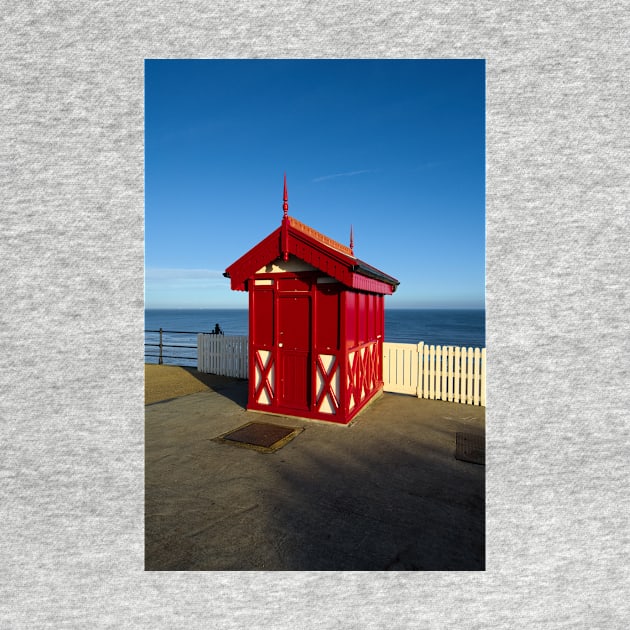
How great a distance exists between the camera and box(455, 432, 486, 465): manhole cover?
4562 mm

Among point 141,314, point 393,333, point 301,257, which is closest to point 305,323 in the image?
point 301,257

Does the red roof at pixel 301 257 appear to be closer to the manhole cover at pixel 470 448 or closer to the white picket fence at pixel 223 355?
the manhole cover at pixel 470 448

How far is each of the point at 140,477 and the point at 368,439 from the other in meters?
3.73

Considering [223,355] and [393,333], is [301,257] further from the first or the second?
[393,333]

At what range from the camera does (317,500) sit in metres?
3.54

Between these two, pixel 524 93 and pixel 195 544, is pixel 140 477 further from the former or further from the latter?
pixel 524 93

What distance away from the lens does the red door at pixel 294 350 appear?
6188 millimetres

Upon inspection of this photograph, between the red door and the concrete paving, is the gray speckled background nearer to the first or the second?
the concrete paving

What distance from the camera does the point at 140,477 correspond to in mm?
2193

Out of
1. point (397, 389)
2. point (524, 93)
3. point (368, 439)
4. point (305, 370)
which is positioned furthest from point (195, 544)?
point (397, 389)

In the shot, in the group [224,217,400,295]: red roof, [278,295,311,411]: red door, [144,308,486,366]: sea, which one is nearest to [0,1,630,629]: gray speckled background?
[224,217,400,295]: red roof

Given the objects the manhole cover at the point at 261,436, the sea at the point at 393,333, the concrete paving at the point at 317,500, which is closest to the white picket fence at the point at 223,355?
the sea at the point at 393,333

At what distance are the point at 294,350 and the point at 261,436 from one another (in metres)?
1.66

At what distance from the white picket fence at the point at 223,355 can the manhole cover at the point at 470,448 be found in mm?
6125
